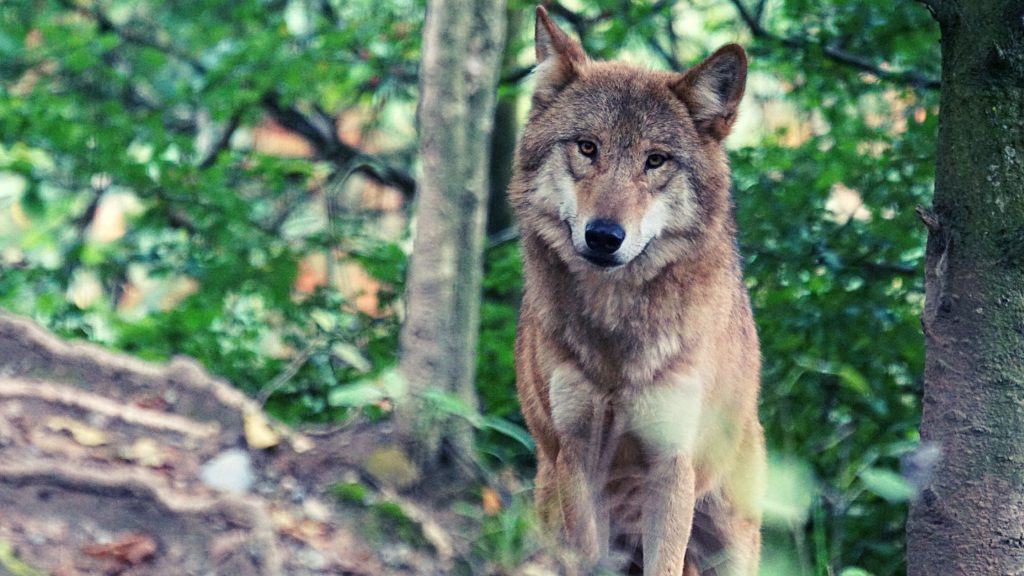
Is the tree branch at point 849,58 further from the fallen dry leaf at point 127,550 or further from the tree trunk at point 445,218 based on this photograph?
the fallen dry leaf at point 127,550

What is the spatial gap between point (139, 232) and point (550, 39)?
12.8ft

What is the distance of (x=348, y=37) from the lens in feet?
22.9

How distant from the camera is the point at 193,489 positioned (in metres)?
3.18

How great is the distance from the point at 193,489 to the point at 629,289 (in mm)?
1822

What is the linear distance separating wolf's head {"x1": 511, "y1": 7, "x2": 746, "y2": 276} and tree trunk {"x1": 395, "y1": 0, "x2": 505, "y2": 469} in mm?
566

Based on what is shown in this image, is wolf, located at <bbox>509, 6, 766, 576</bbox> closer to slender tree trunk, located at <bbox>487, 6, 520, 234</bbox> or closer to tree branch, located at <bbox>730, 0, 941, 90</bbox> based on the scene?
tree branch, located at <bbox>730, 0, 941, 90</bbox>

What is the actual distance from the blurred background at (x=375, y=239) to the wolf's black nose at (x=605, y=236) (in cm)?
135

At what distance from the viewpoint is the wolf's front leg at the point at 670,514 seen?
4031mm

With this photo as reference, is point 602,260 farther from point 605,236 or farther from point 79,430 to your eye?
point 79,430

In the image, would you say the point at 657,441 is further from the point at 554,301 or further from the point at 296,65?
the point at 296,65

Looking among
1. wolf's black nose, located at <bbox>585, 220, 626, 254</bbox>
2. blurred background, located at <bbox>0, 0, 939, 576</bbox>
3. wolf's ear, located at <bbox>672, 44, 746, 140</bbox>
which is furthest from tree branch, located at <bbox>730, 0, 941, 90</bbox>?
wolf's black nose, located at <bbox>585, 220, 626, 254</bbox>

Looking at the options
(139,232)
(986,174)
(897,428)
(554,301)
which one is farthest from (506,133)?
(986,174)

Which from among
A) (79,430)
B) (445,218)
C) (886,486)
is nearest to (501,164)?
(445,218)

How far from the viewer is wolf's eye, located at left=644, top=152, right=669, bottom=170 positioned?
413 centimetres
